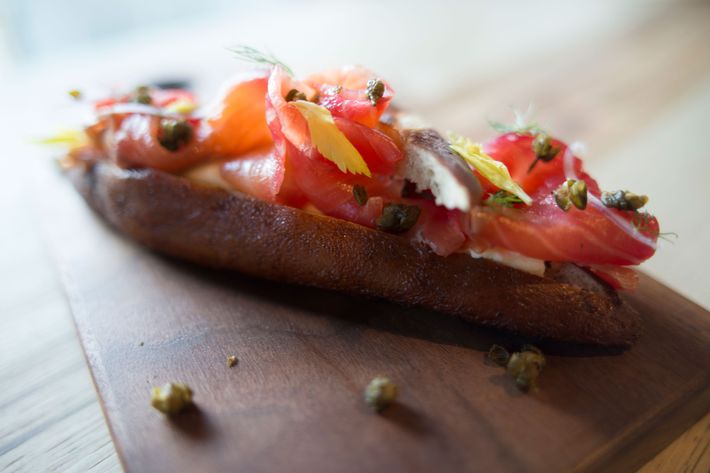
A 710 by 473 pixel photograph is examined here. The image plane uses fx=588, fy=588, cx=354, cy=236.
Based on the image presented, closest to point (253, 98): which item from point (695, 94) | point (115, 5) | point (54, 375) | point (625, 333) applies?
point (54, 375)

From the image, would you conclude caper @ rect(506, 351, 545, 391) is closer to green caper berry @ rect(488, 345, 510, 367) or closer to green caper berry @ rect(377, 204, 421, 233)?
green caper berry @ rect(488, 345, 510, 367)

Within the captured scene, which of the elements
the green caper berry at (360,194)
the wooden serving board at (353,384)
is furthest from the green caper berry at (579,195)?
the green caper berry at (360,194)

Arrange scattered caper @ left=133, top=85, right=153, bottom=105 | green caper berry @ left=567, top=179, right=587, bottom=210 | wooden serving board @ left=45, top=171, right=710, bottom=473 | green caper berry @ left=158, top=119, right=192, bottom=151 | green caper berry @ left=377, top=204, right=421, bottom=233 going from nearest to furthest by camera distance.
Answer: wooden serving board @ left=45, top=171, right=710, bottom=473
green caper berry @ left=567, top=179, right=587, bottom=210
green caper berry @ left=377, top=204, right=421, bottom=233
green caper berry @ left=158, top=119, right=192, bottom=151
scattered caper @ left=133, top=85, right=153, bottom=105

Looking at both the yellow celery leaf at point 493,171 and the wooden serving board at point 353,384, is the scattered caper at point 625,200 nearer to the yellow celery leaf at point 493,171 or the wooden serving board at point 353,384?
the yellow celery leaf at point 493,171

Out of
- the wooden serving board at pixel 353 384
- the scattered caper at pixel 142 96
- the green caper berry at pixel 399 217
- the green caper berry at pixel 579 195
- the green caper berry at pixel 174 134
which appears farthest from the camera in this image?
the scattered caper at pixel 142 96

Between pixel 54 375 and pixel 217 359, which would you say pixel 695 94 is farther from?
pixel 54 375

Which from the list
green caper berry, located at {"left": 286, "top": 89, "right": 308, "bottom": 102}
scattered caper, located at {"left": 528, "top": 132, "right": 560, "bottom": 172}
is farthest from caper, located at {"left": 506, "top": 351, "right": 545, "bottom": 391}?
green caper berry, located at {"left": 286, "top": 89, "right": 308, "bottom": 102}
